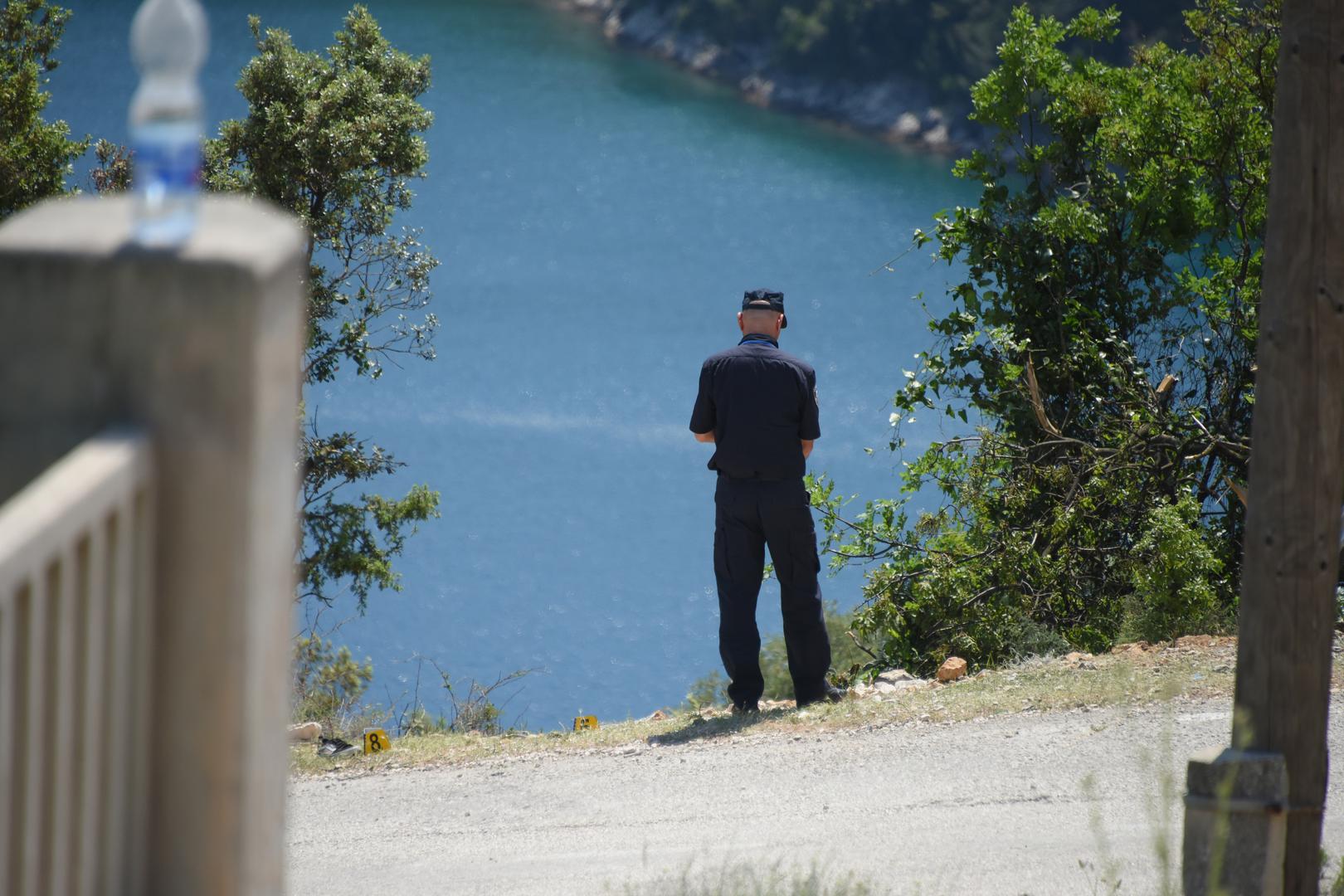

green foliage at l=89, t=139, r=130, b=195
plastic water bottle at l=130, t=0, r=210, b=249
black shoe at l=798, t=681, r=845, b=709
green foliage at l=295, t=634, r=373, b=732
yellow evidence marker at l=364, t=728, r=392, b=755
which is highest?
green foliage at l=89, t=139, r=130, b=195

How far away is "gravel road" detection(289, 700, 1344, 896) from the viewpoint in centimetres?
429

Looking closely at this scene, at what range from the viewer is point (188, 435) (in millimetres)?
1603

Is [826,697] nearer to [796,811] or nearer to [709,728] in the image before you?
[709,728]

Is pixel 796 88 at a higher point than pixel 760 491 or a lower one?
higher

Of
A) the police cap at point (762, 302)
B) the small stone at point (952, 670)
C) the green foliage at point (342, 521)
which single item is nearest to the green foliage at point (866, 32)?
the green foliage at point (342, 521)

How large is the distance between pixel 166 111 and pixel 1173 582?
24.9 ft

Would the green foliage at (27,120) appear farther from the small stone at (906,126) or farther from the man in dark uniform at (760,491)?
the small stone at (906,126)

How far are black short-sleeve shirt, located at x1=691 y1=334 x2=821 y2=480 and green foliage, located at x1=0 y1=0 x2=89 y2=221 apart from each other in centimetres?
656

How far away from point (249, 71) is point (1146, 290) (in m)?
7.26

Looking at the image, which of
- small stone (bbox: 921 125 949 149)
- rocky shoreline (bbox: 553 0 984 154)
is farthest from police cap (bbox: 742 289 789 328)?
small stone (bbox: 921 125 949 149)

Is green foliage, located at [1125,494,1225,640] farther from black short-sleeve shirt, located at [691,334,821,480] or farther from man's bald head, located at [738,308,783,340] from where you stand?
man's bald head, located at [738,308,783,340]

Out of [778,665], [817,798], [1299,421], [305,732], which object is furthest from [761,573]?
[778,665]

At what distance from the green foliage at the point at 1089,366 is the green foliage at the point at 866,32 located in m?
26.6

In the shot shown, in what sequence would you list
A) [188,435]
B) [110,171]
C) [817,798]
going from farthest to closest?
[110,171]
[817,798]
[188,435]
